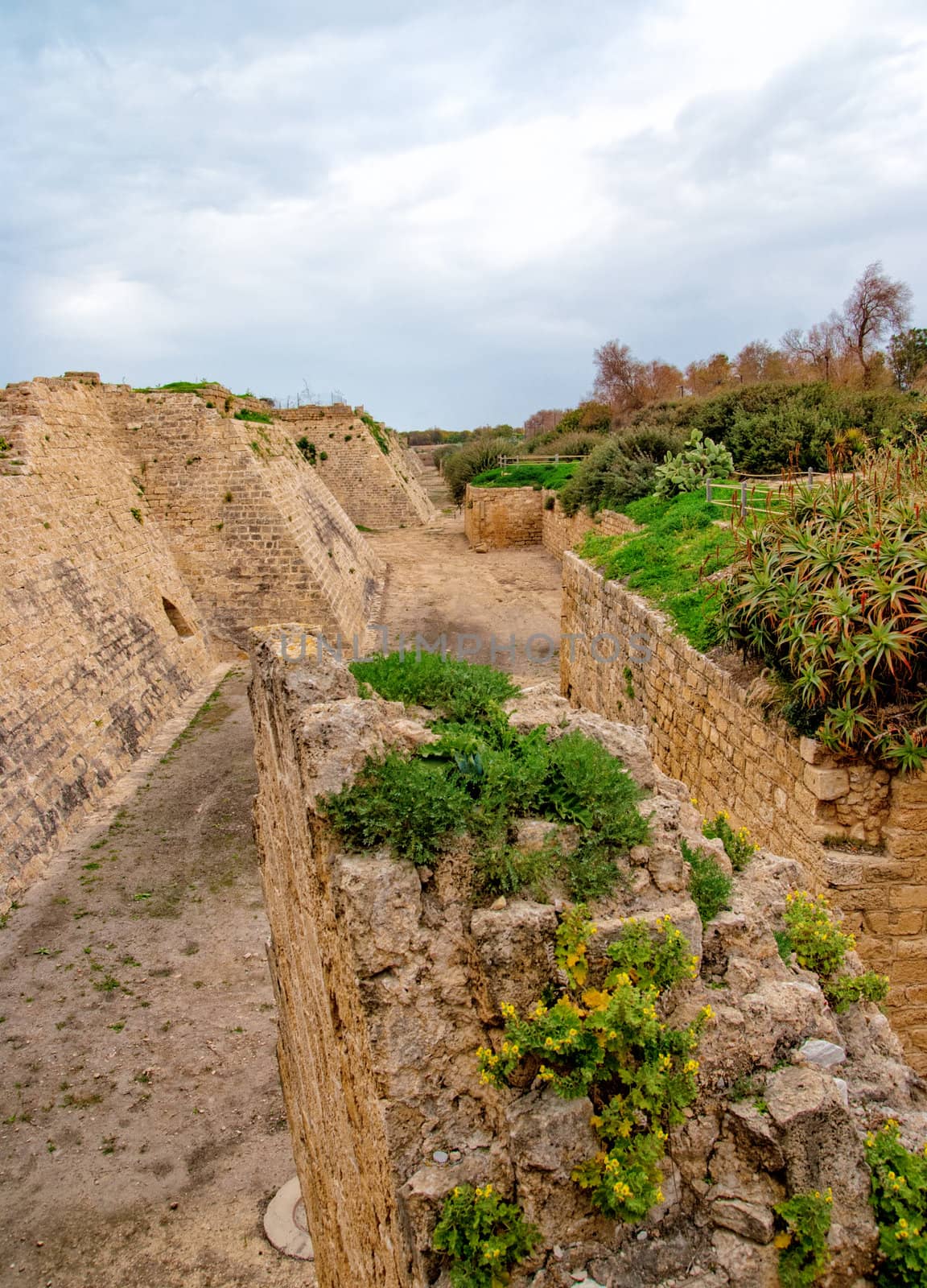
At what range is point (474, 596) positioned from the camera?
63.8ft

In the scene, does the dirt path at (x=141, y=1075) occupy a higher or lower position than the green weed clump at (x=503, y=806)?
lower

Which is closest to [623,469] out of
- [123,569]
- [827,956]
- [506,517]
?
[123,569]

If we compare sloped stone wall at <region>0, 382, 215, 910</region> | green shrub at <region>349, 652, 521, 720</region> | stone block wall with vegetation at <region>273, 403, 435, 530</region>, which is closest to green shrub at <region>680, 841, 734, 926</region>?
green shrub at <region>349, 652, 521, 720</region>

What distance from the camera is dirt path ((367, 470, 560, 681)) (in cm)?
1480

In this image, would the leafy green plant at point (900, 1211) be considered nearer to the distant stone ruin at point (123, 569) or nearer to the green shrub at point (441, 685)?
the green shrub at point (441, 685)

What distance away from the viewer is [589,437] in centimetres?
2942

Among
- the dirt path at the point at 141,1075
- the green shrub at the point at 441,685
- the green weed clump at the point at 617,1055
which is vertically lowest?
the dirt path at the point at 141,1075

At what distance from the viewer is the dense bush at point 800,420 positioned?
43.3 feet

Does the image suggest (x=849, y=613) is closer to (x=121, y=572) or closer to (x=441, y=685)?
(x=441, y=685)

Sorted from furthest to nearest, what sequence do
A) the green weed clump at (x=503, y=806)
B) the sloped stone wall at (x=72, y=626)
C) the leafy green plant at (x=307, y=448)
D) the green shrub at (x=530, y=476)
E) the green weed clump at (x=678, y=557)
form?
the leafy green plant at (x=307, y=448) → the green shrub at (x=530, y=476) → the sloped stone wall at (x=72, y=626) → the green weed clump at (x=678, y=557) → the green weed clump at (x=503, y=806)

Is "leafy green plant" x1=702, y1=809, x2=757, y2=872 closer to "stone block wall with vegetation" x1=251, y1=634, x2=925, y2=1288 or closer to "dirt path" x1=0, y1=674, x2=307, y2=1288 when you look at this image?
"stone block wall with vegetation" x1=251, y1=634, x2=925, y2=1288

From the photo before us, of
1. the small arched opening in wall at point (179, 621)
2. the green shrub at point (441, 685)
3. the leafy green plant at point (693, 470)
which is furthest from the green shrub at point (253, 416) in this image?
the green shrub at point (441, 685)

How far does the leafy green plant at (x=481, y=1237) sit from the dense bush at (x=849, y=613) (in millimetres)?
2996

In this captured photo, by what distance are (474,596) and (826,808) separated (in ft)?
50.5
